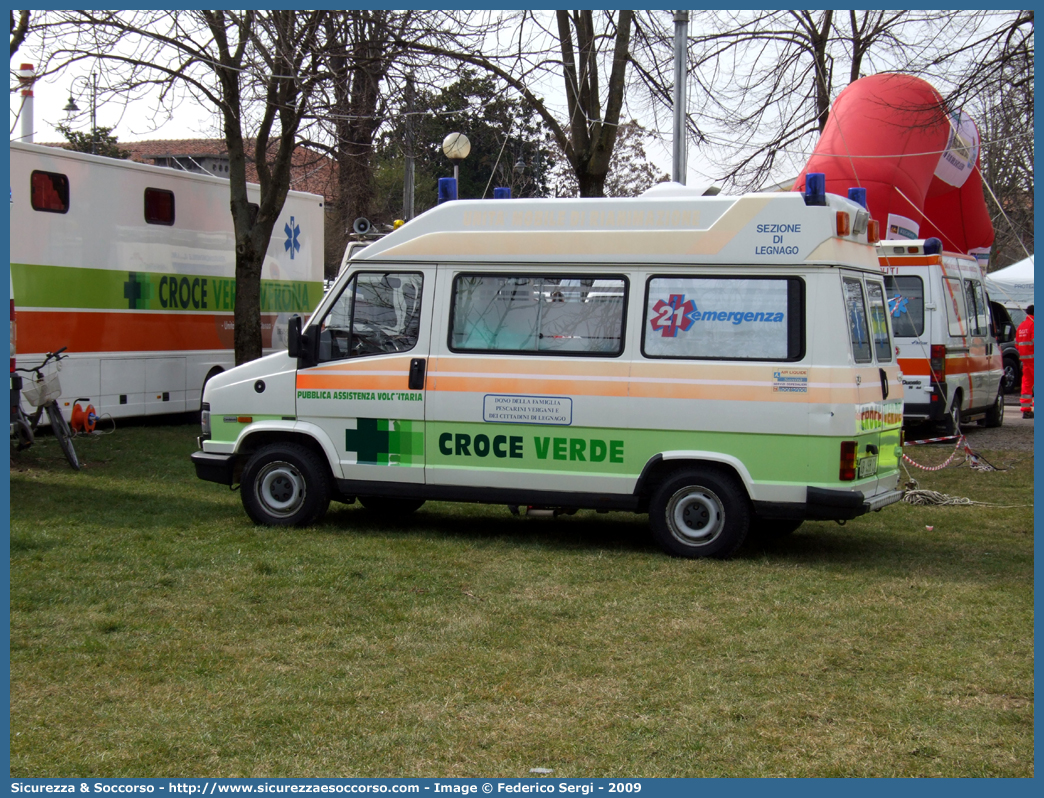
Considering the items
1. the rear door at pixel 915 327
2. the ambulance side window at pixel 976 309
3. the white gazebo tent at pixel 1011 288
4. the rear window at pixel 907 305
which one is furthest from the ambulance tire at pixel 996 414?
the white gazebo tent at pixel 1011 288

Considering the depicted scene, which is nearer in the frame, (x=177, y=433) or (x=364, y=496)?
(x=364, y=496)

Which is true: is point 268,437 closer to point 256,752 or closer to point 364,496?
point 364,496

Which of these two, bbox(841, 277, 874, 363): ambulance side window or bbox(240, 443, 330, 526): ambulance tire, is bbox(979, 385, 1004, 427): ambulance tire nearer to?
bbox(841, 277, 874, 363): ambulance side window

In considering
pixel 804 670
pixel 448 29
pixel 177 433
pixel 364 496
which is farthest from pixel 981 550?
pixel 177 433

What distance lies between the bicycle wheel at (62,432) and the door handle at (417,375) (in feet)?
16.7

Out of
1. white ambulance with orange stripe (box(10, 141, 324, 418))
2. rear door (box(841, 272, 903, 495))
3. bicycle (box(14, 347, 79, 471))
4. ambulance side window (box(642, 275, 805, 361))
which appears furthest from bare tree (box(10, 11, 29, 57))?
rear door (box(841, 272, 903, 495))

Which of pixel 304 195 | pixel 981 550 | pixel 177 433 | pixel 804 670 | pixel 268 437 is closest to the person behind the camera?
pixel 804 670

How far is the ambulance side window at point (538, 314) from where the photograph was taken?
26.7ft

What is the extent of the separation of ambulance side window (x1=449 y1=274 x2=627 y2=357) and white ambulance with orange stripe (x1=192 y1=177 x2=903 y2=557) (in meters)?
0.01

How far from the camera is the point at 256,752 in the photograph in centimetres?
437

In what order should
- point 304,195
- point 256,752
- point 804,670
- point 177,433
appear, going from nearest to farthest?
point 256,752, point 804,670, point 177,433, point 304,195

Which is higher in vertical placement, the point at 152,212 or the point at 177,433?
the point at 152,212

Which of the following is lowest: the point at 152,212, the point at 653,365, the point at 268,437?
the point at 268,437

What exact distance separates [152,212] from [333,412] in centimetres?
733
